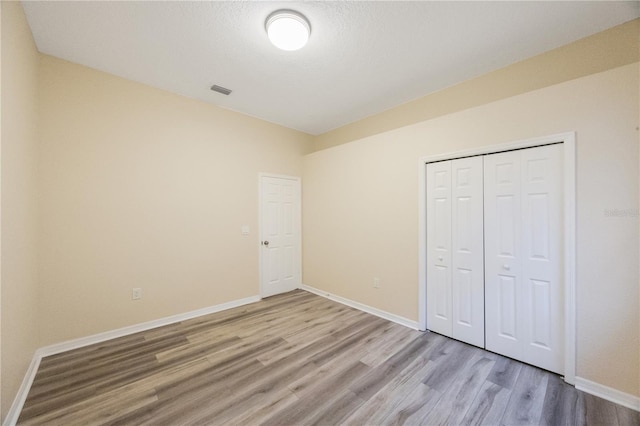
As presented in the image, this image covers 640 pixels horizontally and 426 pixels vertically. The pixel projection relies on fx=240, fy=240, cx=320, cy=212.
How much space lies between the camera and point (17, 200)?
172cm

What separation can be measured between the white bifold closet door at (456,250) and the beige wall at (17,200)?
3514 millimetres

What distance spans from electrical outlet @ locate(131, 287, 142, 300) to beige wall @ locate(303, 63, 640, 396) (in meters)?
2.66

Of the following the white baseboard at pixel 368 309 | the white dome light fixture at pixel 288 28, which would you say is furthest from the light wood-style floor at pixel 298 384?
the white dome light fixture at pixel 288 28

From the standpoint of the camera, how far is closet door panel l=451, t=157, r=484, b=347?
248 centimetres

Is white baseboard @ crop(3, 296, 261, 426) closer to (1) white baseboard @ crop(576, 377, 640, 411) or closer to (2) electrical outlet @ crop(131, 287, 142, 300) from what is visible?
(2) electrical outlet @ crop(131, 287, 142, 300)

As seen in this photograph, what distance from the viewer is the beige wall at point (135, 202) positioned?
7.77 feet

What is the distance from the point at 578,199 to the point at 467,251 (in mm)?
961

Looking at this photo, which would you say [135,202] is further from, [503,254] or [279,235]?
[503,254]

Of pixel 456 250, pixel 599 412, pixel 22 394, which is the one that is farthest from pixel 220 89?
pixel 599 412

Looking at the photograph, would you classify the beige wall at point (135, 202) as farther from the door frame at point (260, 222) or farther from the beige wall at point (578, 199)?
the beige wall at point (578, 199)

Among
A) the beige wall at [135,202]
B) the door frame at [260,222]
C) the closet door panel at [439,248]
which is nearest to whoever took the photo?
the beige wall at [135,202]

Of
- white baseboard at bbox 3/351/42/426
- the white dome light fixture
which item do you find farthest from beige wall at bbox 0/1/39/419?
the white dome light fixture

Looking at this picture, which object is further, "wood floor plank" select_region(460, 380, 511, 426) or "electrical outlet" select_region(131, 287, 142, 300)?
"electrical outlet" select_region(131, 287, 142, 300)

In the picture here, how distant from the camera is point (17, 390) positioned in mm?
1701
